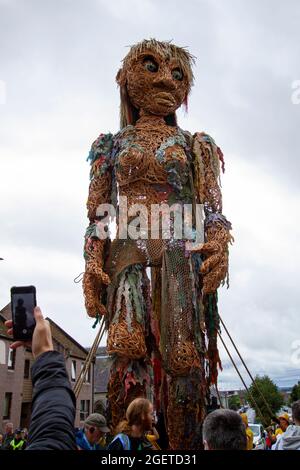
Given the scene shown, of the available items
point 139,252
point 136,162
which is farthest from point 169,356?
point 136,162

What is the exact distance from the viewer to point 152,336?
3.46m

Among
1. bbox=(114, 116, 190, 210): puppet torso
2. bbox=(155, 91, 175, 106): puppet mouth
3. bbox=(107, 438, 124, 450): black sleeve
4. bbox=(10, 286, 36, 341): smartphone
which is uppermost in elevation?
bbox=(155, 91, 175, 106): puppet mouth

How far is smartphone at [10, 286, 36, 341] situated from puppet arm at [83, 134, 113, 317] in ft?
6.90

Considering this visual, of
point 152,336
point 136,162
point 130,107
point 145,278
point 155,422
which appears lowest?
point 155,422

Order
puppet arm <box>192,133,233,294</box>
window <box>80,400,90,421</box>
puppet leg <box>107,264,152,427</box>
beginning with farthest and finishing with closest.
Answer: window <box>80,400,90,421</box>, puppet arm <box>192,133,233,294</box>, puppet leg <box>107,264,152,427</box>

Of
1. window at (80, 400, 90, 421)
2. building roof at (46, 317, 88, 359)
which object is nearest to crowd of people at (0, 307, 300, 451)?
building roof at (46, 317, 88, 359)

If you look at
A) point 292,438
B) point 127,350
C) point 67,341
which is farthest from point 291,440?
point 67,341

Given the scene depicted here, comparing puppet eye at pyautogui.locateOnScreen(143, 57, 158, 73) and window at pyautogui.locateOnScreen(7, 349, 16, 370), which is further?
window at pyautogui.locateOnScreen(7, 349, 16, 370)

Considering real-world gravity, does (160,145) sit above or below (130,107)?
below

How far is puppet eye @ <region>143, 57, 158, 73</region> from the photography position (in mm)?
3906

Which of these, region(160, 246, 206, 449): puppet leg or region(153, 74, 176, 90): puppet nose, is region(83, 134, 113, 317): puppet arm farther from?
region(153, 74, 176, 90): puppet nose
